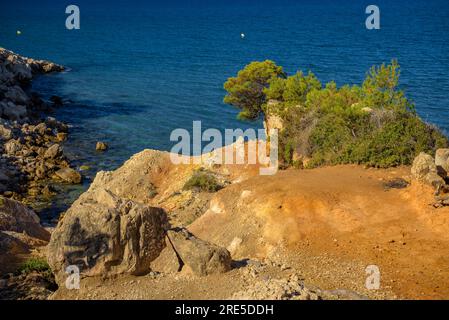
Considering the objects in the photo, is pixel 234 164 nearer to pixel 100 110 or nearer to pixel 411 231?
pixel 411 231

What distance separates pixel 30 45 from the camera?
11856 centimetres

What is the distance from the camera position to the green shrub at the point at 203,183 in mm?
33312

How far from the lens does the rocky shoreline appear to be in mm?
43062

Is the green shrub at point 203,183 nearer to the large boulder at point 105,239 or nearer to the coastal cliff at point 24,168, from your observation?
the coastal cliff at point 24,168

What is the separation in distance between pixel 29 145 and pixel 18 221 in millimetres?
25339

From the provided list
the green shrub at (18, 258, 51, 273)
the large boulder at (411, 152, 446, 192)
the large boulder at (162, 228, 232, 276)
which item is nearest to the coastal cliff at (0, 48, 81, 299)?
the green shrub at (18, 258, 51, 273)

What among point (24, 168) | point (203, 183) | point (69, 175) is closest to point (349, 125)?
point (203, 183)

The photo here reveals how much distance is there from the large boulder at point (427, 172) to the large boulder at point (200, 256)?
10.6 meters

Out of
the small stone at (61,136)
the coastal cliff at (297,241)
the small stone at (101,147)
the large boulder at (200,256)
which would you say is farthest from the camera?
the small stone at (61,136)

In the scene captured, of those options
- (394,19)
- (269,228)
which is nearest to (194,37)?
(394,19)

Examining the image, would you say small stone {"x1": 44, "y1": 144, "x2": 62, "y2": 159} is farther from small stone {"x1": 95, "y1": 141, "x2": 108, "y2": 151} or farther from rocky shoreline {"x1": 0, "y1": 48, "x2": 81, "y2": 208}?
small stone {"x1": 95, "y1": 141, "x2": 108, "y2": 151}

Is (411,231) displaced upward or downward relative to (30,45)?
downward

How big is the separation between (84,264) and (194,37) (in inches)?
4951

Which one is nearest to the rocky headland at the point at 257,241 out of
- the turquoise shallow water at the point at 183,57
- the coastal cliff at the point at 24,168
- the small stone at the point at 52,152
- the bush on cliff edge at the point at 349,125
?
the coastal cliff at the point at 24,168
